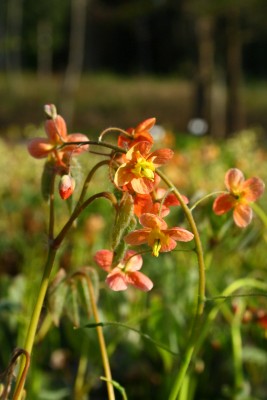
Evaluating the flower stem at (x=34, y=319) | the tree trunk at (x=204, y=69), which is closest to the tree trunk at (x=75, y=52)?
the tree trunk at (x=204, y=69)

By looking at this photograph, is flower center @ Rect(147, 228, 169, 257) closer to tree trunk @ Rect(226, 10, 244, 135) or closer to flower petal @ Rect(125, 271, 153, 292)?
flower petal @ Rect(125, 271, 153, 292)

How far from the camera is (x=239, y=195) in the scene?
0.81 metres

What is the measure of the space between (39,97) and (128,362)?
1832cm

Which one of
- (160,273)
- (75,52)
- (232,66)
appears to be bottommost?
(160,273)

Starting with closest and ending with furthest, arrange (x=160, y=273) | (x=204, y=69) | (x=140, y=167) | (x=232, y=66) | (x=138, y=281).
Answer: (x=140, y=167) → (x=138, y=281) → (x=160, y=273) → (x=232, y=66) → (x=204, y=69)

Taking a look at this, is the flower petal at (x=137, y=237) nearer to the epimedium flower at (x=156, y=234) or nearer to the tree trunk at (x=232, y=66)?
the epimedium flower at (x=156, y=234)

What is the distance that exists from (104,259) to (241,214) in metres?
0.15

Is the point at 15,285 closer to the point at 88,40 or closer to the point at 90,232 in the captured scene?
the point at 90,232

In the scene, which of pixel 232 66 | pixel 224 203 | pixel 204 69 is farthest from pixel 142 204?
pixel 204 69

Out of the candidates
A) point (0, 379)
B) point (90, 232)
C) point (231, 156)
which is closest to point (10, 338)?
point (90, 232)

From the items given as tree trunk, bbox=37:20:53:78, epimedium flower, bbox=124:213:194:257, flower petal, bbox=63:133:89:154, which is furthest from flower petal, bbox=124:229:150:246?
tree trunk, bbox=37:20:53:78

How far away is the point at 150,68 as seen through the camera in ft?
87.4

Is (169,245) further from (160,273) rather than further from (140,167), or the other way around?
(160,273)

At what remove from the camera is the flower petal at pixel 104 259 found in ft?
2.58
